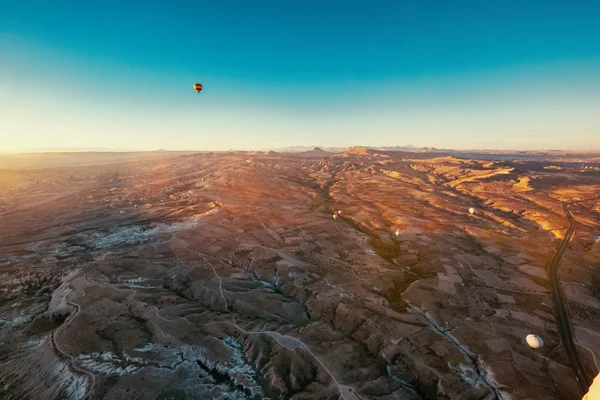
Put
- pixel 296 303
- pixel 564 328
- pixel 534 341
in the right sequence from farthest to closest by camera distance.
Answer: pixel 296 303, pixel 564 328, pixel 534 341

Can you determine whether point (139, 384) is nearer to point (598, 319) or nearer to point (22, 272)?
point (22, 272)

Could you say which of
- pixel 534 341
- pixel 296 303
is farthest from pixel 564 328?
pixel 296 303

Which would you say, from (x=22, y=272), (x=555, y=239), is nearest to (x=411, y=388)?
(x=555, y=239)

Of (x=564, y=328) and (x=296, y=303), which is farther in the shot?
(x=296, y=303)

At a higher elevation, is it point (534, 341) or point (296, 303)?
point (534, 341)

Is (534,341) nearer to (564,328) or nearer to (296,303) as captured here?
(564,328)

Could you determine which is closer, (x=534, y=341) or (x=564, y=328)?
(x=534, y=341)

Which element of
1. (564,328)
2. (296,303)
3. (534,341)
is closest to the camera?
(534,341)

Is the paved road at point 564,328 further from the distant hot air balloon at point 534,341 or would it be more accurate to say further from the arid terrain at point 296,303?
the distant hot air balloon at point 534,341
